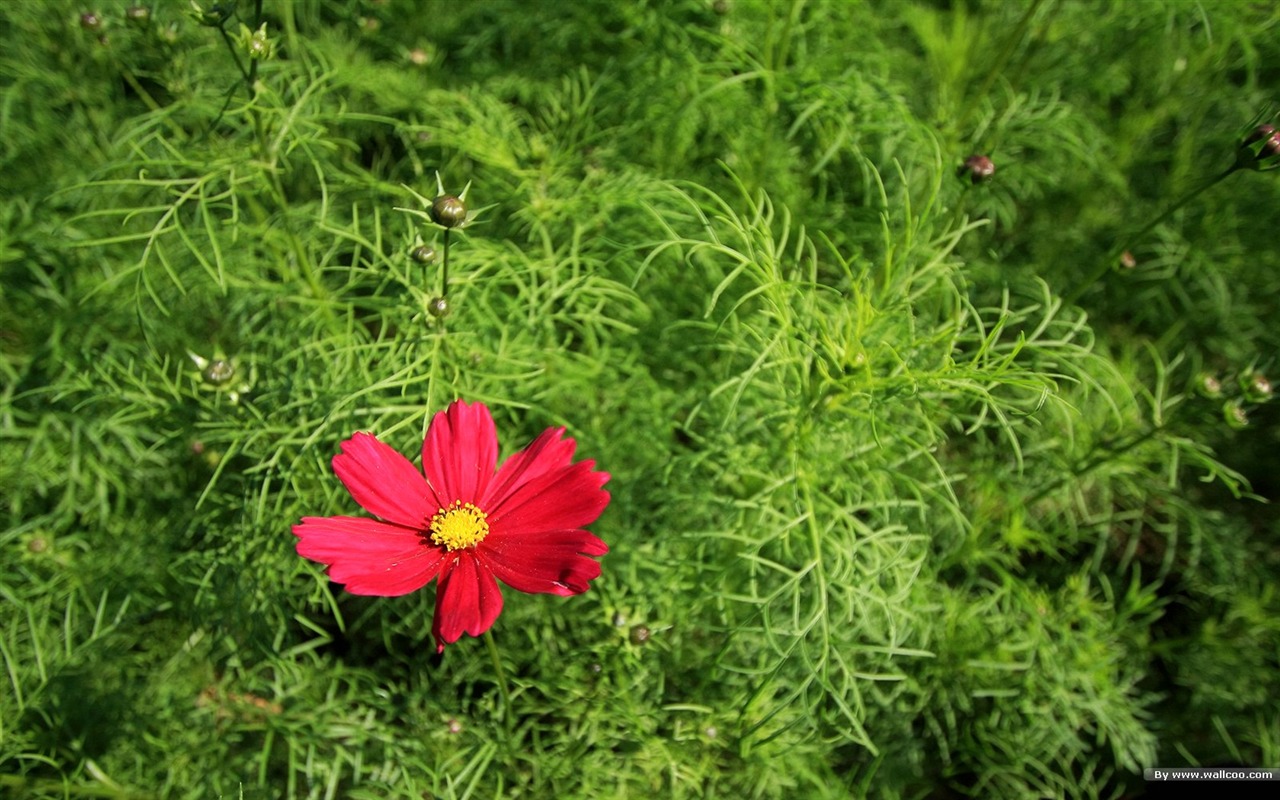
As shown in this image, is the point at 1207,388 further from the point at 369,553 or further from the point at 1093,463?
the point at 369,553

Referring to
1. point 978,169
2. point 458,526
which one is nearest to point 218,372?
point 458,526

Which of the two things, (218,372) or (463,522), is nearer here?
(463,522)

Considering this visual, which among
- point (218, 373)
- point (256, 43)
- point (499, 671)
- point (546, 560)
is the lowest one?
point (499, 671)

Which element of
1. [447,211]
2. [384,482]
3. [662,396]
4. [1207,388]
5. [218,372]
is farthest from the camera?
[662,396]

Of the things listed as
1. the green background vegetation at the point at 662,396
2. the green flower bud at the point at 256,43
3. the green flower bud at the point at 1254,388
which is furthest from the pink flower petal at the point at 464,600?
the green flower bud at the point at 1254,388

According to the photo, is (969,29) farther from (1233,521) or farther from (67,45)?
(67,45)

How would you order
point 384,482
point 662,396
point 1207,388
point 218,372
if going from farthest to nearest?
point 662,396 → point 1207,388 → point 218,372 → point 384,482

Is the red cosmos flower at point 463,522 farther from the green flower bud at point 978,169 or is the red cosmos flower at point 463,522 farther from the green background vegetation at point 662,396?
the green flower bud at point 978,169

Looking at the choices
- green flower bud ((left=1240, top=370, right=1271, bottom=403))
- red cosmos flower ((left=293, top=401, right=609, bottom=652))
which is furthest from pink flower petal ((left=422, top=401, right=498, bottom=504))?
green flower bud ((left=1240, top=370, right=1271, bottom=403))
